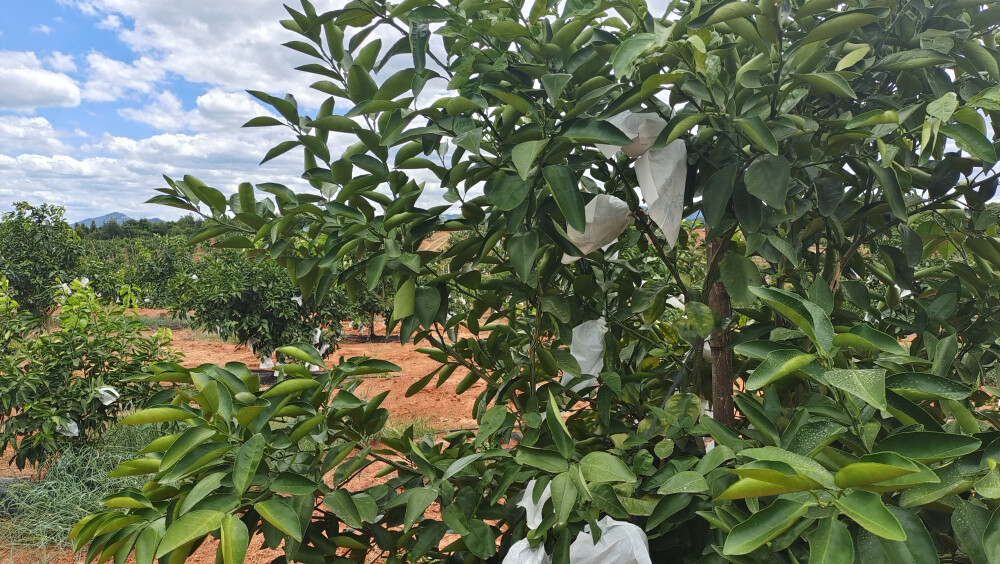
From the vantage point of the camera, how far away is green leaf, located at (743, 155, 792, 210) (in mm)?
890

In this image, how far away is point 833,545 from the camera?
0.60 metres

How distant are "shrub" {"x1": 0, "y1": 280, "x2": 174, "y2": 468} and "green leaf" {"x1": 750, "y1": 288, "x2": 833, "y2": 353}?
4.14 meters

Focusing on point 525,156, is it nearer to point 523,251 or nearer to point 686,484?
point 523,251

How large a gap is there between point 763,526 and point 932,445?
0.67 ft

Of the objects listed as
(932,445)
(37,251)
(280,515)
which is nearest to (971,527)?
(932,445)

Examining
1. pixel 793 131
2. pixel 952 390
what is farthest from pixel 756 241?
pixel 952 390

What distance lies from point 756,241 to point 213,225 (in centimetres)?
107

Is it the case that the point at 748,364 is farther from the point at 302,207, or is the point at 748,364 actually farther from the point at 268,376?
the point at 268,376

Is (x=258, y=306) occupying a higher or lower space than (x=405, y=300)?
lower

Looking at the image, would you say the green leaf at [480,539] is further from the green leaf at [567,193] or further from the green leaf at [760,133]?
the green leaf at [760,133]

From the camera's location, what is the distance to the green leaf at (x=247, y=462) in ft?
2.81

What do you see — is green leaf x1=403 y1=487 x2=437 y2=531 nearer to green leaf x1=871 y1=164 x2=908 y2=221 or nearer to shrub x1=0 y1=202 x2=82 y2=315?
green leaf x1=871 y1=164 x2=908 y2=221

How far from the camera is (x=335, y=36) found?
1121mm

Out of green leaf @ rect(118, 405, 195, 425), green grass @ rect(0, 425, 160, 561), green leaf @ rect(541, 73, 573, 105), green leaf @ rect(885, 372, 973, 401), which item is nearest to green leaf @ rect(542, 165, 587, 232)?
green leaf @ rect(541, 73, 573, 105)
